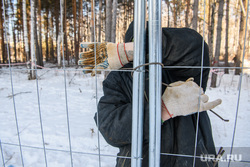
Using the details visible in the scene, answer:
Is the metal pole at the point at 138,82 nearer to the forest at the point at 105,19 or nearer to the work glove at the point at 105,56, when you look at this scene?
the work glove at the point at 105,56

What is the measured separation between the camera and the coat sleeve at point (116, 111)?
2.67 feet

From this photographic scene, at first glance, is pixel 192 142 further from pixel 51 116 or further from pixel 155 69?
pixel 51 116

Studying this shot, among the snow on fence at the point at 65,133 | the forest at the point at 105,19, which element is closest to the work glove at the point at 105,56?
the forest at the point at 105,19

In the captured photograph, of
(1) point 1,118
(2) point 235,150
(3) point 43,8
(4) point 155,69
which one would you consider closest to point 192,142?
(4) point 155,69

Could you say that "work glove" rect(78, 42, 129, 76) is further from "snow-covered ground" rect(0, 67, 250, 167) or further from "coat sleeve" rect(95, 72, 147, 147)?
"snow-covered ground" rect(0, 67, 250, 167)

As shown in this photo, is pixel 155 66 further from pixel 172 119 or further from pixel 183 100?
pixel 172 119

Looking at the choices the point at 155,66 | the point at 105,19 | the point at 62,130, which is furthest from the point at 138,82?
the point at 105,19

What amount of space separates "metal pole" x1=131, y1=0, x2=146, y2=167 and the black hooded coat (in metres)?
0.05

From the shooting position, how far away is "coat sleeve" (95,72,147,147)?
813 mm

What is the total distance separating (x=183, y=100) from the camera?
74cm

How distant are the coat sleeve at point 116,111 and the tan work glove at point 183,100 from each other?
0.20 metres

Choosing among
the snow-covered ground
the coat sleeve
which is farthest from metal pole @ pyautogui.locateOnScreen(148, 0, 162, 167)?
the snow-covered ground

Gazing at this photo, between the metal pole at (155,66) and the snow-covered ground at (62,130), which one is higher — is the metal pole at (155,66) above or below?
above

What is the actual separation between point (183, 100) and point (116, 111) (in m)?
0.34
